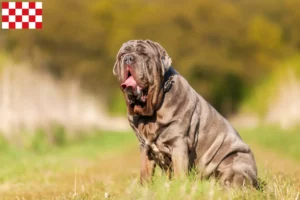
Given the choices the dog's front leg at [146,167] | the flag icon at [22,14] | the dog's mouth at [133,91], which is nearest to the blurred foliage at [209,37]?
the flag icon at [22,14]

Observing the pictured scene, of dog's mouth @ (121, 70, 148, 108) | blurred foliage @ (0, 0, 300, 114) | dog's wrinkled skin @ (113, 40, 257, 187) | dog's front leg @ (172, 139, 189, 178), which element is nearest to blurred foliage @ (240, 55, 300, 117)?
blurred foliage @ (0, 0, 300, 114)

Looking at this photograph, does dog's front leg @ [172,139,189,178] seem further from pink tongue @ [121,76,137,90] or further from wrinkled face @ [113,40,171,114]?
pink tongue @ [121,76,137,90]

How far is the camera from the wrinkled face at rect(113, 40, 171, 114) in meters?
5.39

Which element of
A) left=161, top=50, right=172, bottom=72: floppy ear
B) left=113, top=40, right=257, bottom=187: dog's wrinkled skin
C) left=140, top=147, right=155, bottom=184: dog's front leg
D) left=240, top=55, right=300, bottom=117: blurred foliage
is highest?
left=161, top=50, right=172, bottom=72: floppy ear

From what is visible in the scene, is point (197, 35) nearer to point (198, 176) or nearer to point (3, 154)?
point (3, 154)

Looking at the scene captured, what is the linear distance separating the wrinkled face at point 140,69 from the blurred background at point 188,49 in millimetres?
16736

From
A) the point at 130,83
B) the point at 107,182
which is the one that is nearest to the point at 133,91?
the point at 130,83

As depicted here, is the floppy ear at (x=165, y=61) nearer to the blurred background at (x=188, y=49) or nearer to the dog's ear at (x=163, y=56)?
the dog's ear at (x=163, y=56)

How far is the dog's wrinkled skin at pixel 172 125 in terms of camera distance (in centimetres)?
545

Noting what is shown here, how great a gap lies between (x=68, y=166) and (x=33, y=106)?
7.13 m

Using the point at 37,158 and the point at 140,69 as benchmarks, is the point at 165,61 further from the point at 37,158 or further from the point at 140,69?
the point at 37,158

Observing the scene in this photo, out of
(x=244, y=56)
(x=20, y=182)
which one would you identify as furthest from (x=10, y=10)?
(x=244, y=56)

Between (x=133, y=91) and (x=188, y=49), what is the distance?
33.8 meters

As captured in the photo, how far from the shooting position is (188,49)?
39.1 meters
